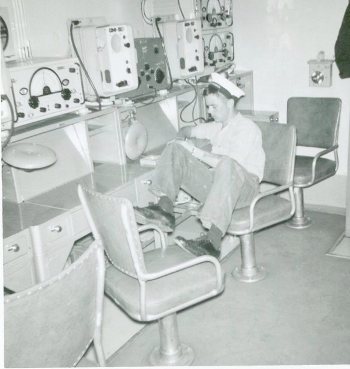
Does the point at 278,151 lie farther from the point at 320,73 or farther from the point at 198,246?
the point at 320,73

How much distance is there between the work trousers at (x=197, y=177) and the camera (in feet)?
9.04

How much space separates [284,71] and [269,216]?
→ 6.34 ft

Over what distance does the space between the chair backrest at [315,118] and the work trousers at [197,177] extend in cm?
117

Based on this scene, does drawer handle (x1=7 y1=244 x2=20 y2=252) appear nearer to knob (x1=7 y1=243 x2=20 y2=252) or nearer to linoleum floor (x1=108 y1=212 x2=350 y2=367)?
knob (x1=7 y1=243 x2=20 y2=252)

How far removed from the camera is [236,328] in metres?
2.73

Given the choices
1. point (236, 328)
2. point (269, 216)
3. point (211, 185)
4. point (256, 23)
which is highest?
point (256, 23)

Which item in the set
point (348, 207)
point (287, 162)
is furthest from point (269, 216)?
point (348, 207)

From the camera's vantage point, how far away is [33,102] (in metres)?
2.56

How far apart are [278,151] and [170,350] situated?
4.51 ft

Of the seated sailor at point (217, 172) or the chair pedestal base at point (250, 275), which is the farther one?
the chair pedestal base at point (250, 275)

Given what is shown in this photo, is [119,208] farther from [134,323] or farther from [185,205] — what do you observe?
[185,205]

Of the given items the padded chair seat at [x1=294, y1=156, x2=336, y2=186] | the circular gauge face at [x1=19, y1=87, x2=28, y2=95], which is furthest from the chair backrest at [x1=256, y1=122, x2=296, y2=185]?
the circular gauge face at [x1=19, y1=87, x2=28, y2=95]

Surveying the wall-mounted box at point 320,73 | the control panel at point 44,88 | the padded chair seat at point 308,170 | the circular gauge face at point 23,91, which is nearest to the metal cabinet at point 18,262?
the control panel at point 44,88

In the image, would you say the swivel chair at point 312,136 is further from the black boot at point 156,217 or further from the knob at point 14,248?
the knob at point 14,248
